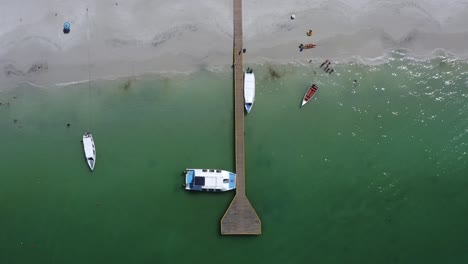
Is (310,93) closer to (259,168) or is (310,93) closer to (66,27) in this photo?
(259,168)

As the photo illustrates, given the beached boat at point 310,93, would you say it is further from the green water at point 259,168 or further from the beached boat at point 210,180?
the beached boat at point 210,180

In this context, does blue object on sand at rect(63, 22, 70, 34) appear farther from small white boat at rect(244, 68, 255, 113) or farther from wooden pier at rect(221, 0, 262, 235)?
small white boat at rect(244, 68, 255, 113)

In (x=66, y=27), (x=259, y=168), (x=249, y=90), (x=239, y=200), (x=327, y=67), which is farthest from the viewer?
(x=66, y=27)

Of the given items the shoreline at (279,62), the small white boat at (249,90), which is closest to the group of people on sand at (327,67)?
the shoreline at (279,62)

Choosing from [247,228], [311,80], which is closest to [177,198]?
[247,228]

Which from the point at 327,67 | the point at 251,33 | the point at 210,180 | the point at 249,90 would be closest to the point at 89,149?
the point at 210,180

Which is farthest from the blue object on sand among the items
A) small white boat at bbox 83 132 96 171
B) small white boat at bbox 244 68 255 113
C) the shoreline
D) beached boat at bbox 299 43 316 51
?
beached boat at bbox 299 43 316 51

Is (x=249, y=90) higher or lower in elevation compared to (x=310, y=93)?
higher
